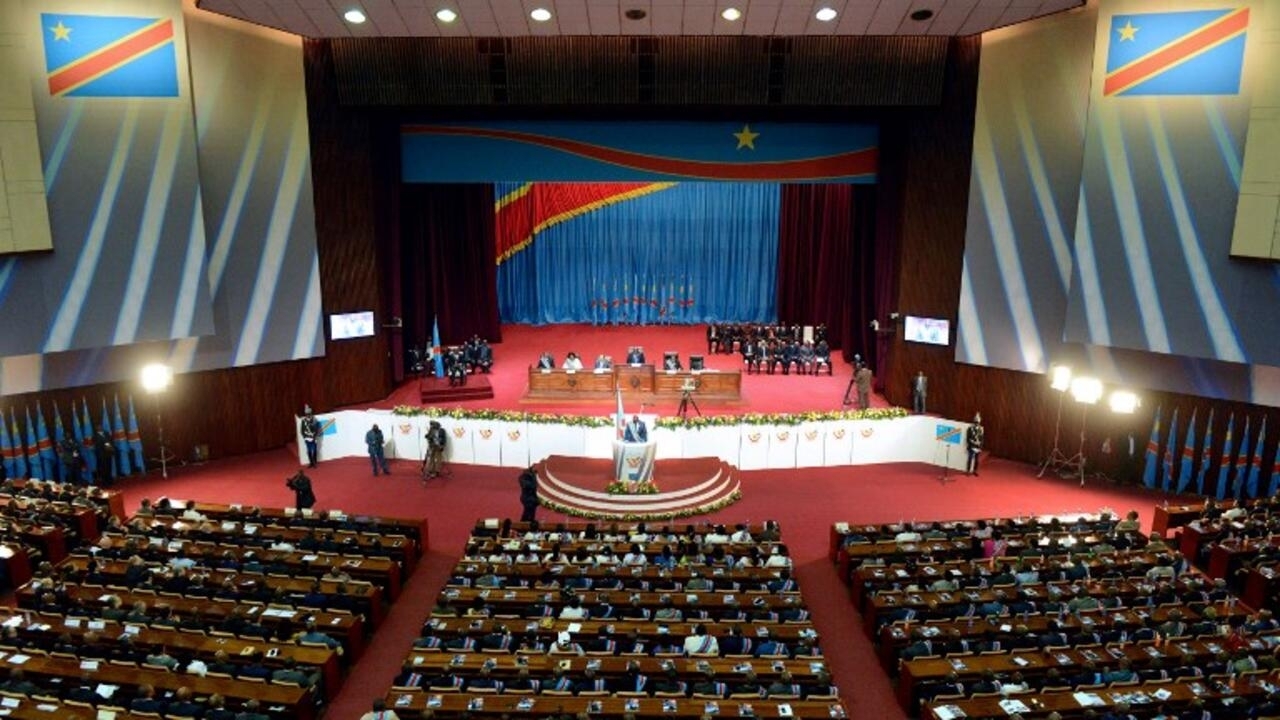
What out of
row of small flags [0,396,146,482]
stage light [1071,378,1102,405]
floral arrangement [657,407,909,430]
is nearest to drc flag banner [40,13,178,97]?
row of small flags [0,396,146,482]

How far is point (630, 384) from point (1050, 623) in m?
13.3

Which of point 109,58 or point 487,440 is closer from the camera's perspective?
point 109,58

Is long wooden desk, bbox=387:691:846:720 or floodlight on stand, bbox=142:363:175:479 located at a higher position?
floodlight on stand, bbox=142:363:175:479

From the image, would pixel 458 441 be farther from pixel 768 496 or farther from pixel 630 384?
pixel 768 496

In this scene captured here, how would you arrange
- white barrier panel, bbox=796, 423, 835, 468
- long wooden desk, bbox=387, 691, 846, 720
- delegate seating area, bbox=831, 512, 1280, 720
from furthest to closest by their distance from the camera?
white barrier panel, bbox=796, 423, 835, 468 < delegate seating area, bbox=831, 512, 1280, 720 < long wooden desk, bbox=387, 691, 846, 720

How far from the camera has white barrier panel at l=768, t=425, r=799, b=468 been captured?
20.2 m

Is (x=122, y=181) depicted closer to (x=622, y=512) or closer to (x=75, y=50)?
(x=75, y=50)

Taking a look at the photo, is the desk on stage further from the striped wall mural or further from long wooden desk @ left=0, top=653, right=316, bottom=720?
long wooden desk @ left=0, top=653, right=316, bottom=720

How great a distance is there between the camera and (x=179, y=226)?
19266 millimetres

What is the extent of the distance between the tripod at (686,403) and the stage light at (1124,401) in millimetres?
9048

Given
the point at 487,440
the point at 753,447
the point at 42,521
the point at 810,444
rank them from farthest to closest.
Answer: the point at 810,444 < the point at 487,440 < the point at 753,447 < the point at 42,521

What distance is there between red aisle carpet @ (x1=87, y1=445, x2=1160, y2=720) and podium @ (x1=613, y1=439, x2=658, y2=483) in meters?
1.66

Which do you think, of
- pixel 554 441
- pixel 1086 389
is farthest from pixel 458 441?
pixel 1086 389

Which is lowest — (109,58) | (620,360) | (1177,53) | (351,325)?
(620,360)
